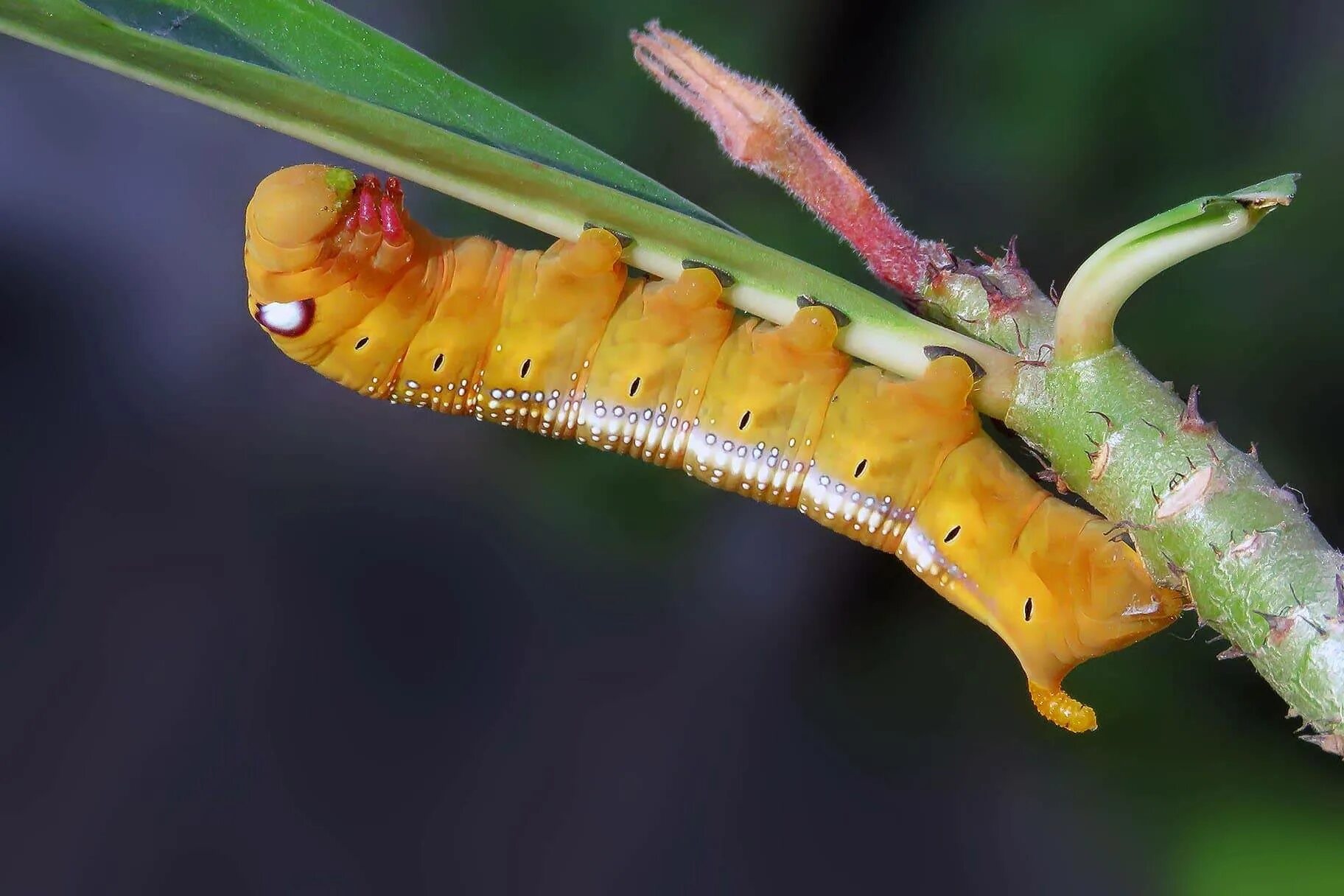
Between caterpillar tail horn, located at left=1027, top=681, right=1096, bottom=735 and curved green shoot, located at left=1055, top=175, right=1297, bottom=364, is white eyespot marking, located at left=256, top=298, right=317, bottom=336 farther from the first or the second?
caterpillar tail horn, located at left=1027, top=681, right=1096, bottom=735

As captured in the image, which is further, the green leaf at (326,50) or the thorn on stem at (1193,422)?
the green leaf at (326,50)

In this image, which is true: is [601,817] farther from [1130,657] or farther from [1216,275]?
[1216,275]

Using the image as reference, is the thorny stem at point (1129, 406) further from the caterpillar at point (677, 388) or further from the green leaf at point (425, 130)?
the caterpillar at point (677, 388)

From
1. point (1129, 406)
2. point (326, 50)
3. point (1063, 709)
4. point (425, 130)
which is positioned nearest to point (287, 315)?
point (326, 50)

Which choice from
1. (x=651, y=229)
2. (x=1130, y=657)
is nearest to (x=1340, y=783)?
(x=1130, y=657)

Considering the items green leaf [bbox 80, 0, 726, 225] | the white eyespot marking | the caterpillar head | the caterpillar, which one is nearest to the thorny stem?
green leaf [bbox 80, 0, 726, 225]

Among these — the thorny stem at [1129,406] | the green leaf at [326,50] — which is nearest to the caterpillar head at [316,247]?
the green leaf at [326,50]
